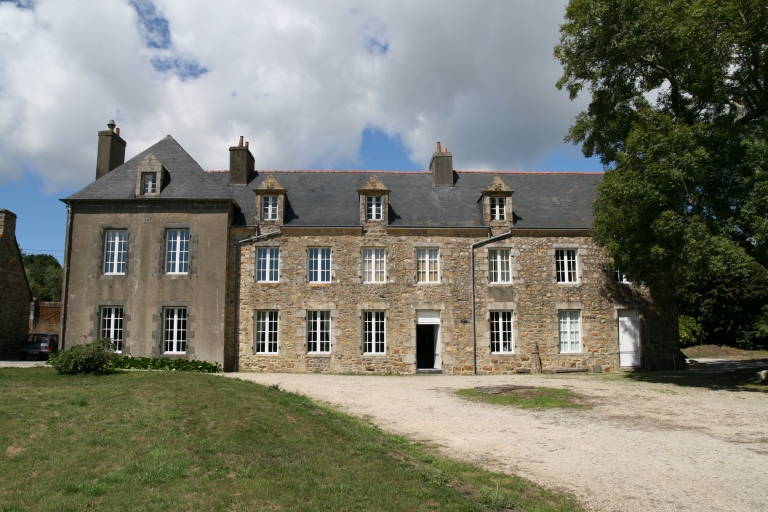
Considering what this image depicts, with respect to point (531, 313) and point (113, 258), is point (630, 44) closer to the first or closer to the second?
point (531, 313)

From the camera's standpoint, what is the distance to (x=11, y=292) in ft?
74.5

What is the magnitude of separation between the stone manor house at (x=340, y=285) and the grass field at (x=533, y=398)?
5.86 metres

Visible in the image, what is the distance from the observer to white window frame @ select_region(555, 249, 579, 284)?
19984mm

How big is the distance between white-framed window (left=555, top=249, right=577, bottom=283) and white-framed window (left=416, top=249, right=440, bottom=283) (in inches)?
173

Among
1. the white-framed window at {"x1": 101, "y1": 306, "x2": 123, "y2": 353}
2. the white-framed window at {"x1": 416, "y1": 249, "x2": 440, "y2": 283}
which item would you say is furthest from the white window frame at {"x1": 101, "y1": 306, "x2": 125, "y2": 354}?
the white-framed window at {"x1": 416, "y1": 249, "x2": 440, "y2": 283}

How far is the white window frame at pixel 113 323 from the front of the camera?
734 inches

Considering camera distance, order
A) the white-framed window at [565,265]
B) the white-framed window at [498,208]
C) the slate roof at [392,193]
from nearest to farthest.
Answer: the slate roof at [392,193] → the white-framed window at [565,265] → the white-framed window at [498,208]

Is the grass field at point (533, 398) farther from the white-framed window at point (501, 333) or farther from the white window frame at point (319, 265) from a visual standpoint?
the white window frame at point (319, 265)

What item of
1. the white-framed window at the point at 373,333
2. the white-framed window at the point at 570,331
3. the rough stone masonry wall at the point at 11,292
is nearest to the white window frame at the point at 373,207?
the white-framed window at the point at 373,333

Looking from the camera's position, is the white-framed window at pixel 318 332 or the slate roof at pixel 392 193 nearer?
the white-framed window at pixel 318 332

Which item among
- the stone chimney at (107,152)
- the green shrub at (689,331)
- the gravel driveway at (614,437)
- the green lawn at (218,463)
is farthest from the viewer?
the green shrub at (689,331)

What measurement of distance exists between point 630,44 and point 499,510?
13550 millimetres

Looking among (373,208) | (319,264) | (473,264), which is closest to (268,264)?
(319,264)

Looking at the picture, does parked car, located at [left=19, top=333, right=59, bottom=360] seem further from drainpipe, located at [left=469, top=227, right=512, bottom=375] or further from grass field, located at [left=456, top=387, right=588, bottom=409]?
grass field, located at [left=456, top=387, right=588, bottom=409]
